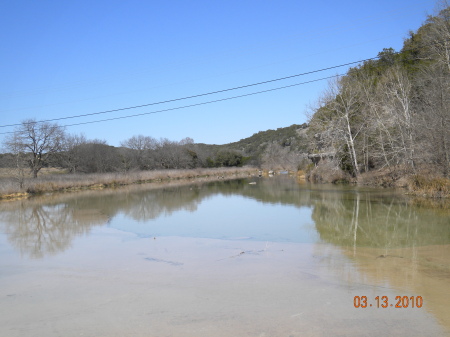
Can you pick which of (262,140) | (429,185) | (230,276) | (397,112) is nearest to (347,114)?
(397,112)

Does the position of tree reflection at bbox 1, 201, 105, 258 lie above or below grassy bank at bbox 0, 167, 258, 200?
below

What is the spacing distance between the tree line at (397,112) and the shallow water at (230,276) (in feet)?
19.1

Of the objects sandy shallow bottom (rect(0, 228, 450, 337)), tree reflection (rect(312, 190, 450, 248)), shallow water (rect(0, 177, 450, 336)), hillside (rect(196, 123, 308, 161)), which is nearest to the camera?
sandy shallow bottom (rect(0, 228, 450, 337))

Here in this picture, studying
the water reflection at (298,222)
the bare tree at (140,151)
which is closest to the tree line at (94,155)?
the bare tree at (140,151)

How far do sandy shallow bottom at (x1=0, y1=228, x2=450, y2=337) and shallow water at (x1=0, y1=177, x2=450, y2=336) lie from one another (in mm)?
21

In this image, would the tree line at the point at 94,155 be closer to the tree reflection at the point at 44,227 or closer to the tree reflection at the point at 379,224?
the tree reflection at the point at 44,227

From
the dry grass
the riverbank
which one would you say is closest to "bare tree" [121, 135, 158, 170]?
the riverbank

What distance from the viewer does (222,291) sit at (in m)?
6.64

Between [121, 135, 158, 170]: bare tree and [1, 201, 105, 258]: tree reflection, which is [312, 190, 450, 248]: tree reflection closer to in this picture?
[1, 201, 105, 258]: tree reflection

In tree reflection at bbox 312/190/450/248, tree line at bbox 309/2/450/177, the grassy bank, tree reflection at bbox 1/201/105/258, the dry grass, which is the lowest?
tree reflection at bbox 312/190/450/248

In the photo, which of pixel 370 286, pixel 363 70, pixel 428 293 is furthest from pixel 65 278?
pixel 363 70

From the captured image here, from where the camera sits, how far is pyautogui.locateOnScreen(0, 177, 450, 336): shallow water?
5.21 meters

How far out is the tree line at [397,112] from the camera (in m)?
19.1
